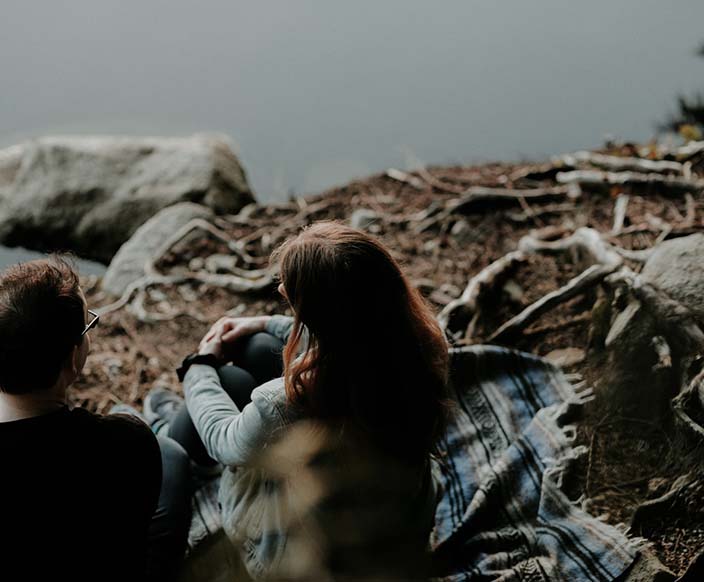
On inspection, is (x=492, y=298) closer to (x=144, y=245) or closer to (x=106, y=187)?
(x=144, y=245)

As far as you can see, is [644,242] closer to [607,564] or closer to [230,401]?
[607,564]

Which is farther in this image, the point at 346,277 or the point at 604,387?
the point at 604,387

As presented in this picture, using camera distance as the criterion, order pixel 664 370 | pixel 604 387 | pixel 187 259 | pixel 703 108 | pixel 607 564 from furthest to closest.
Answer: pixel 703 108, pixel 187 259, pixel 604 387, pixel 664 370, pixel 607 564

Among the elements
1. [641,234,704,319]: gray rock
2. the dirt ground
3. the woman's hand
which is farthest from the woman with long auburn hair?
[641,234,704,319]: gray rock

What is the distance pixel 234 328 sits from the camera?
2.06 meters

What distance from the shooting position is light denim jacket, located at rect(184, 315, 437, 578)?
149cm

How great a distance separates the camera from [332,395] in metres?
1.42

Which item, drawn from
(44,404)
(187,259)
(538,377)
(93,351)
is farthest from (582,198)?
(44,404)

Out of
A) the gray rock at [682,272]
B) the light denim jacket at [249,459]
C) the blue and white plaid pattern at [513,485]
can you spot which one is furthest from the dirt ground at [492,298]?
the light denim jacket at [249,459]

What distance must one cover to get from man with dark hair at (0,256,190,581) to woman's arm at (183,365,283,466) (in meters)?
0.19

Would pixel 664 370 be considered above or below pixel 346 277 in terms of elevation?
below

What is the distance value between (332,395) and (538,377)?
122 cm

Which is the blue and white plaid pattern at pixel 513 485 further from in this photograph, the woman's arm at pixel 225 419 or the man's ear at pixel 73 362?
the man's ear at pixel 73 362

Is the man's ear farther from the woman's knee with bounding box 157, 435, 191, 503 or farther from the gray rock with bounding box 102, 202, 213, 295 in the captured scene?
the gray rock with bounding box 102, 202, 213, 295
